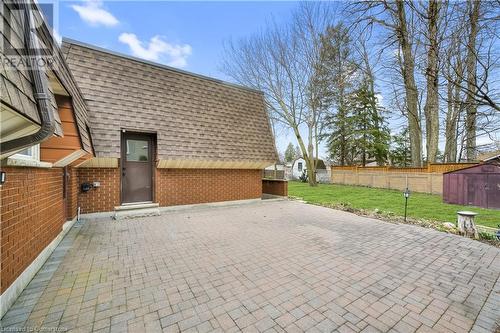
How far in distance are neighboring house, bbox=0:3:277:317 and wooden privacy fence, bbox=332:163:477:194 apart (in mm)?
10285

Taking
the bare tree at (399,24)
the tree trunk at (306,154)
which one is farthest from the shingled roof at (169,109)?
the tree trunk at (306,154)

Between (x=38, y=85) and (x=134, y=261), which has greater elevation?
(x=38, y=85)

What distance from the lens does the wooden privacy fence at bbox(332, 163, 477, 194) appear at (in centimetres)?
→ 1238

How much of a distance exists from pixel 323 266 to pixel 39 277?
3806 millimetres

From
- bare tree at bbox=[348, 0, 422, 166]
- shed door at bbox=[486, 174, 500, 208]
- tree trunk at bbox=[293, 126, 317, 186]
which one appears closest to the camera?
bare tree at bbox=[348, 0, 422, 166]

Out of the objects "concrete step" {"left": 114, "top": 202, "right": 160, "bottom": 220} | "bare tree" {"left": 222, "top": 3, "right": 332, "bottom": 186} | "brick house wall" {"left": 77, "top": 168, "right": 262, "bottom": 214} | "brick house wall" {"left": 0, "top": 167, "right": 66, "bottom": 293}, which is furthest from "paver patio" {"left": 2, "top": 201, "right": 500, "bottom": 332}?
"bare tree" {"left": 222, "top": 3, "right": 332, "bottom": 186}

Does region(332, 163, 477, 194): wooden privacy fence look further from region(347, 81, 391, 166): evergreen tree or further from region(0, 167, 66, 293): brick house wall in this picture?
region(0, 167, 66, 293): brick house wall

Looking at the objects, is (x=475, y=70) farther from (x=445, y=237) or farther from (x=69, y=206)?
(x=69, y=206)

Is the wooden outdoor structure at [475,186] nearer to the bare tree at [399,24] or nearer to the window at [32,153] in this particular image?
the bare tree at [399,24]

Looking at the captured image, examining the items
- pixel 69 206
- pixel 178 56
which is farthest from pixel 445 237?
pixel 178 56

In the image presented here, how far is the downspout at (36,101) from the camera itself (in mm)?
1648

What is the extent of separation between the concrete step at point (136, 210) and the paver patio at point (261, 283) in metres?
0.97

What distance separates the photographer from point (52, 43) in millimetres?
2832

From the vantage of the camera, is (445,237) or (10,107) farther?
(445,237)
